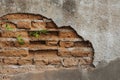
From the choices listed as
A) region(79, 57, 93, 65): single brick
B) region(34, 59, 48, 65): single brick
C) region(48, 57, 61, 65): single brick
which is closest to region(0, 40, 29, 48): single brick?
region(34, 59, 48, 65): single brick

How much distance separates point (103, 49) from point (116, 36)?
20 centimetres

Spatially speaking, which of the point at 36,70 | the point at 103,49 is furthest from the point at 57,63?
the point at 103,49

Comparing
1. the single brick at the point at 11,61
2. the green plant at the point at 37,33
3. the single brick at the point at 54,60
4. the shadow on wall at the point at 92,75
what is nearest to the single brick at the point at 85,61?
the shadow on wall at the point at 92,75

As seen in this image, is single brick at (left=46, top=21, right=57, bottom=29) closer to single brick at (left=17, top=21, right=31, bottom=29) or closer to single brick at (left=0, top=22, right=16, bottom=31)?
single brick at (left=17, top=21, right=31, bottom=29)

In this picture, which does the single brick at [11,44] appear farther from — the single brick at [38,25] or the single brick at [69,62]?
the single brick at [69,62]

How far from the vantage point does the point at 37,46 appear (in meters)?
3.52

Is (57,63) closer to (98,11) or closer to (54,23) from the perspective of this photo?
(54,23)

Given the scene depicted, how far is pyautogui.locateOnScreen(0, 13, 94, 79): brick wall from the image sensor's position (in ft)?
11.4

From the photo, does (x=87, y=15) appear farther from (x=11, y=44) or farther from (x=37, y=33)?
(x=11, y=44)

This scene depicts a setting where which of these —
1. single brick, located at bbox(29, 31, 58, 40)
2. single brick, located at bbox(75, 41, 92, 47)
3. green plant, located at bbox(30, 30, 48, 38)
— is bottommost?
single brick, located at bbox(75, 41, 92, 47)

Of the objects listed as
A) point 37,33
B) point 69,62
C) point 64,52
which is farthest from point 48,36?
point 69,62

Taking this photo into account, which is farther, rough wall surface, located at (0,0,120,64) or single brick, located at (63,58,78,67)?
single brick, located at (63,58,78,67)

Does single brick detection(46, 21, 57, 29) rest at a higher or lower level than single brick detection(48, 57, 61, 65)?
higher

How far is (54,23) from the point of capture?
344 centimetres
